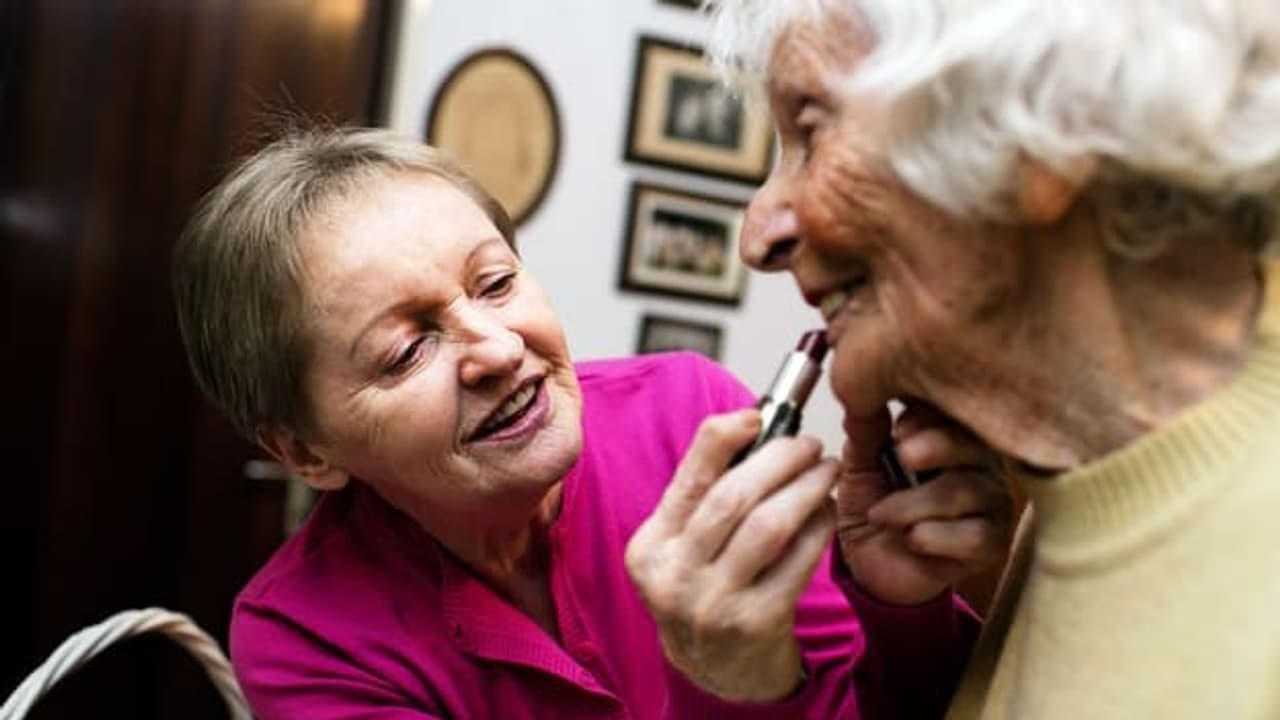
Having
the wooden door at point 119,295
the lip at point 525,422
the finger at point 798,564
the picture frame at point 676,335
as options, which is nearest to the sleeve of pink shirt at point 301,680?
the lip at point 525,422

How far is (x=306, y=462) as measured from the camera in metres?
1.28

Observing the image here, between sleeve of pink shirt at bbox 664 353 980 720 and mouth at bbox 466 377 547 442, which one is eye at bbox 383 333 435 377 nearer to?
mouth at bbox 466 377 547 442

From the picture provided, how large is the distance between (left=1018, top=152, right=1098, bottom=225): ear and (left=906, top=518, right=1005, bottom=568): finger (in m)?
0.25

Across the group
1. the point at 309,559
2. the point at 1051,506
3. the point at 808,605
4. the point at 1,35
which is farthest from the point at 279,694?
the point at 1,35

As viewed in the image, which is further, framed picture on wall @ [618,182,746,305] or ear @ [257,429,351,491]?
framed picture on wall @ [618,182,746,305]

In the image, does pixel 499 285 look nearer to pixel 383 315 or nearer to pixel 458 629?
pixel 383 315

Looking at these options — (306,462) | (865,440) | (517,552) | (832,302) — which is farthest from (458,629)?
(832,302)

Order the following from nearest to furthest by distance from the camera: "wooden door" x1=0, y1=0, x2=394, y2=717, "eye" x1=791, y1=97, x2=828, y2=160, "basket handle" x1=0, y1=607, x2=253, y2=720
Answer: "eye" x1=791, y1=97, x2=828, y2=160, "basket handle" x1=0, y1=607, x2=253, y2=720, "wooden door" x1=0, y1=0, x2=394, y2=717

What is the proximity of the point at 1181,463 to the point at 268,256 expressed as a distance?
806 mm

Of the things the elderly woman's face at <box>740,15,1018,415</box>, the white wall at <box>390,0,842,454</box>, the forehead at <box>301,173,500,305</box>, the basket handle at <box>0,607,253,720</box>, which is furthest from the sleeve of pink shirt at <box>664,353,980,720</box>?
the white wall at <box>390,0,842,454</box>

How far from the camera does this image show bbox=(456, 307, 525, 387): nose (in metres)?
1.10

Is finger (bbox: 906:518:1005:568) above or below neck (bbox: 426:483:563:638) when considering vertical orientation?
above

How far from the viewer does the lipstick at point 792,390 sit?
2.67 ft

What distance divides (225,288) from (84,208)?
158 cm
